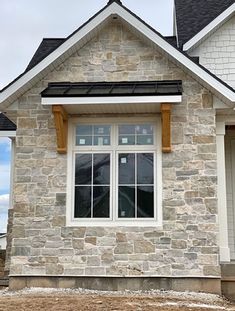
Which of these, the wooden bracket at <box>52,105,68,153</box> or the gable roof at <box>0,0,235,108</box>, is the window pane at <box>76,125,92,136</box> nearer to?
the wooden bracket at <box>52,105,68,153</box>

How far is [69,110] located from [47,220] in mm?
2062

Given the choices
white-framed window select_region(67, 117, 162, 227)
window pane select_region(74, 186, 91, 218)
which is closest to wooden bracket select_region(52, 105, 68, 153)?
white-framed window select_region(67, 117, 162, 227)

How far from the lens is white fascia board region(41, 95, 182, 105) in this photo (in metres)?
9.14

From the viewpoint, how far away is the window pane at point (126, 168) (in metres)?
9.76

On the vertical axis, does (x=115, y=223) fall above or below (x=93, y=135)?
below

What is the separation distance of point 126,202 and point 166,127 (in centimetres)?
156

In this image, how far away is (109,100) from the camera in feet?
30.5

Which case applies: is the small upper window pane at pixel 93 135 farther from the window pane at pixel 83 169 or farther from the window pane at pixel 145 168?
the window pane at pixel 145 168

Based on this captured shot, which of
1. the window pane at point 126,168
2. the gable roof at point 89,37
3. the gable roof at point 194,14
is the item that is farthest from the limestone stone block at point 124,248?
the gable roof at point 194,14

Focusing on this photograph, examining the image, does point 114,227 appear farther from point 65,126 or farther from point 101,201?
point 65,126

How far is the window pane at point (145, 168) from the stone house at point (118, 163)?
0.02m

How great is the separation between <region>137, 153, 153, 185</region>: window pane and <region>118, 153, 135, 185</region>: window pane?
11 centimetres

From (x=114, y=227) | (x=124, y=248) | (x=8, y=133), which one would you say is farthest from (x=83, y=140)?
(x=8, y=133)

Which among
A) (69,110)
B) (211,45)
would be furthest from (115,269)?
(211,45)
